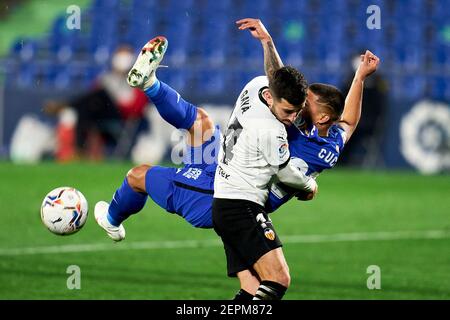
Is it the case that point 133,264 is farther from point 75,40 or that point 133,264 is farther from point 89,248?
point 75,40

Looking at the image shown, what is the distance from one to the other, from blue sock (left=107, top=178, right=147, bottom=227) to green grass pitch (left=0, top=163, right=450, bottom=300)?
80cm

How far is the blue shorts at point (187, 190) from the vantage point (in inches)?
316

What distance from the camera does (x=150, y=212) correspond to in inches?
610

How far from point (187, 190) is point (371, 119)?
43.2ft

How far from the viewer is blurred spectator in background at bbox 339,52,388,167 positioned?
20.8 meters

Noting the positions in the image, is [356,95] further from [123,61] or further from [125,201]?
[123,61]

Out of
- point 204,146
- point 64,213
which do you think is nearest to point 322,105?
point 204,146

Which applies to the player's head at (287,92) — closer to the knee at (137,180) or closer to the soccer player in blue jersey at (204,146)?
the soccer player in blue jersey at (204,146)

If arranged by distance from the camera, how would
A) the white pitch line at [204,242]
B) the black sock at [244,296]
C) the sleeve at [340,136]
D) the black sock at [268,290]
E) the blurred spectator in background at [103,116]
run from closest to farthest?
the black sock at [268,290] < the black sock at [244,296] < the sleeve at [340,136] < the white pitch line at [204,242] < the blurred spectator in background at [103,116]

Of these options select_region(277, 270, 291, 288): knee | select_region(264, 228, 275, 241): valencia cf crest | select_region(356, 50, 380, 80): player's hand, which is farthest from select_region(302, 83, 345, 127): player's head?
select_region(277, 270, 291, 288): knee

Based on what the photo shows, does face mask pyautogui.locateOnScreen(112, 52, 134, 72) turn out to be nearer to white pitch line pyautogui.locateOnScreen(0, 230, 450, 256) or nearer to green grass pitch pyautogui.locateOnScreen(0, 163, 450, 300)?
green grass pitch pyautogui.locateOnScreen(0, 163, 450, 300)

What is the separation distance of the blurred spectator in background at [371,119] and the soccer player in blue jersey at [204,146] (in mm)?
12166

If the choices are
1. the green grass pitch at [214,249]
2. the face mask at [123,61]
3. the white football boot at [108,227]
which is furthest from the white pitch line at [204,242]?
the face mask at [123,61]
